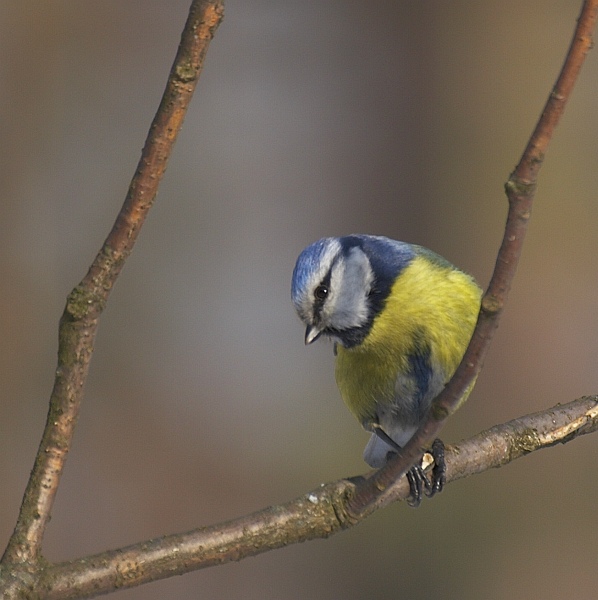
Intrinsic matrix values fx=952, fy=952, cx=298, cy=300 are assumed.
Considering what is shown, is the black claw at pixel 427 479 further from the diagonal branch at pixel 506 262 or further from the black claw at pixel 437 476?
the diagonal branch at pixel 506 262

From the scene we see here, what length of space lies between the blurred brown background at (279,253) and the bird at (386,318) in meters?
1.15

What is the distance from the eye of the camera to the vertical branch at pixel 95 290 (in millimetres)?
643

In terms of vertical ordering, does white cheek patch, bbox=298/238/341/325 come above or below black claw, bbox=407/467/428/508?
above

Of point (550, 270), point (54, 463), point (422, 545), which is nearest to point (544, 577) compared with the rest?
point (422, 545)

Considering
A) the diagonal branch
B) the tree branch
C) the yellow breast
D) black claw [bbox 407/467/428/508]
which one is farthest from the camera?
the yellow breast

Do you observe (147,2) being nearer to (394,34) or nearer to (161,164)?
(394,34)

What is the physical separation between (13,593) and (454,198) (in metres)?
2.02

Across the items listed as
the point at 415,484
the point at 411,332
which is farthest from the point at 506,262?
the point at 411,332

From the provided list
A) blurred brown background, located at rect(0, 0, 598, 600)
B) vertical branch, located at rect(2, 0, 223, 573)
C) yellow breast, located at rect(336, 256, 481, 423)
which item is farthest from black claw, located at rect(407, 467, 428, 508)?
blurred brown background, located at rect(0, 0, 598, 600)

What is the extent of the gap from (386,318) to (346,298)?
6cm

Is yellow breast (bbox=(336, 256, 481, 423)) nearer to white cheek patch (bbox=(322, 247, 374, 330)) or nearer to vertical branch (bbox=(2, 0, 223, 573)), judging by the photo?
white cheek patch (bbox=(322, 247, 374, 330))

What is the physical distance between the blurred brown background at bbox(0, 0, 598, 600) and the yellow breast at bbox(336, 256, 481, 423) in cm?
115

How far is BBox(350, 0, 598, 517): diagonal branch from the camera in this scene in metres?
0.57

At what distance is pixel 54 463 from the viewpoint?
28.7 inches
